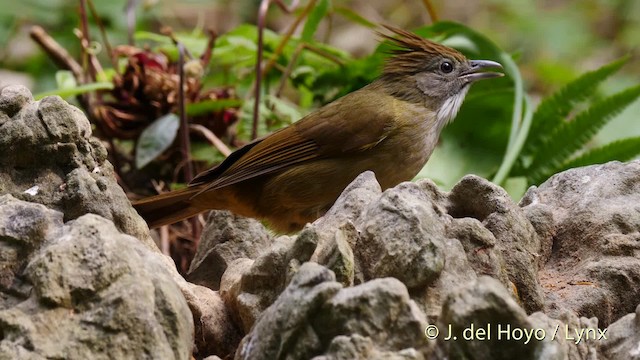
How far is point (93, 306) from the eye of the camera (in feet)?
7.97

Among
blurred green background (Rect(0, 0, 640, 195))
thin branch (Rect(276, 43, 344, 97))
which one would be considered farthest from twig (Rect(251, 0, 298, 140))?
blurred green background (Rect(0, 0, 640, 195))

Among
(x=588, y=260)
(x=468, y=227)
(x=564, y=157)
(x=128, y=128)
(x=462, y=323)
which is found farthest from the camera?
(x=128, y=128)

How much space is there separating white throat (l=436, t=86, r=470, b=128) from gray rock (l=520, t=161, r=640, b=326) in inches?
61.1

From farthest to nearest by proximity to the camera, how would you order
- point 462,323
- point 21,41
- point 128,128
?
1. point 21,41
2. point 128,128
3. point 462,323

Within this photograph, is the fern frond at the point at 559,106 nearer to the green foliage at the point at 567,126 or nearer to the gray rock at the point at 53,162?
the green foliage at the point at 567,126

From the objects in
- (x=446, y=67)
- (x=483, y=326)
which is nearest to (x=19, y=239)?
(x=483, y=326)

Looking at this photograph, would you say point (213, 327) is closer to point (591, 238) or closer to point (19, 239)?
point (19, 239)

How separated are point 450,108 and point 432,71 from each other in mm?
235

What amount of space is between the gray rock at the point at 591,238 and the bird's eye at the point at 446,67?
1.80 metres

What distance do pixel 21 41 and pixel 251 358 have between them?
741 centimetres

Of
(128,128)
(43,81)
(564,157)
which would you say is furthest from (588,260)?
(43,81)

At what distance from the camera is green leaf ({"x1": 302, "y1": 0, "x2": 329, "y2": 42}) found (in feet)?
19.2

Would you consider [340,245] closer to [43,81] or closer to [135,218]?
[135,218]

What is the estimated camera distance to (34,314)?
7.88ft
